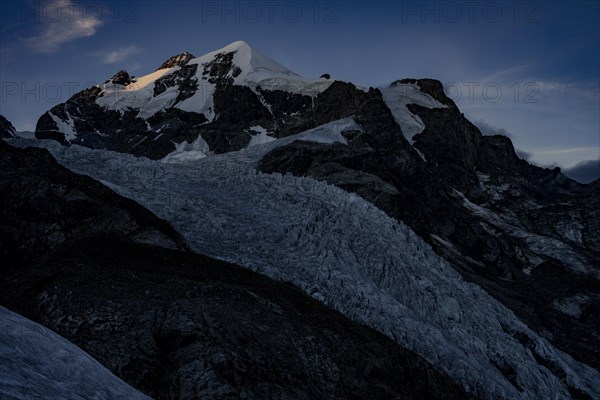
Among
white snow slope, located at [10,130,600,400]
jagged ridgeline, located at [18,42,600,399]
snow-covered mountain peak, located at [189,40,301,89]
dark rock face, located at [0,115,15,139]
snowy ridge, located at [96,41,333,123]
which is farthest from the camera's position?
snow-covered mountain peak, located at [189,40,301,89]

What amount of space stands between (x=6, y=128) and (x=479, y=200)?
129m

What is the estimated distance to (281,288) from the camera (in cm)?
2302

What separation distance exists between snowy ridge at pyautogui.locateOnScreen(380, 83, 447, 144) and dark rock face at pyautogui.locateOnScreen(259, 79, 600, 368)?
215 centimetres

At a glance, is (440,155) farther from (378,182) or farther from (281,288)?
(281,288)

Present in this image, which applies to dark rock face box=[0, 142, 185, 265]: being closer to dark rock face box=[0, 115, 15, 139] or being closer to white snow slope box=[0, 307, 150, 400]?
white snow slope box=[0, 307, 150, 400]

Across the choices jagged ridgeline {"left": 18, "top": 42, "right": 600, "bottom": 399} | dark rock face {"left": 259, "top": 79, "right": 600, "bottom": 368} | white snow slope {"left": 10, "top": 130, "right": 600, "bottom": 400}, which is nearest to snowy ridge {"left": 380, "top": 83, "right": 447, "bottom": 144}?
jagged ridgeline {"left": 18, "top": 42, "right": 600, "bottom": 399}

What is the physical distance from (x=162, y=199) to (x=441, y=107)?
116 meters

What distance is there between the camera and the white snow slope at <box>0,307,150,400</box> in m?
8.73

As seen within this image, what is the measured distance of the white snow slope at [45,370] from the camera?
28.6ft

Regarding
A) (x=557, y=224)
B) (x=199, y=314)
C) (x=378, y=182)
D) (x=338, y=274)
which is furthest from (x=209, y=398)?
(x=557, y=224)

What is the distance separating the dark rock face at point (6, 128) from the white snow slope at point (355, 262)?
346 ft

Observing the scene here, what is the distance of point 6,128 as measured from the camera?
13812 centimetres

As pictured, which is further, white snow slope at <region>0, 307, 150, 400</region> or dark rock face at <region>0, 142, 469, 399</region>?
dark rock face at <region>0, 142, 469, 399</region>

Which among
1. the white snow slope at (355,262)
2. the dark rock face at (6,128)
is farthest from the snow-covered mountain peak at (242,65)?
the white snow slope at (355,262)
